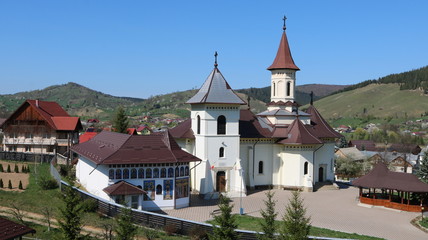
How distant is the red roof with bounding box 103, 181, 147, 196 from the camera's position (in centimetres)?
2594

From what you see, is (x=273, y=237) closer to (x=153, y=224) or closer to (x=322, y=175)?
(x=153, y=224)

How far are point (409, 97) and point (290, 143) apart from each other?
156273 millimetres

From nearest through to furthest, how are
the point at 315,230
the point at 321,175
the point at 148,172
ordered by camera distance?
1. the point at 315,230
2. the point at 148,172
3. the point at 321,175

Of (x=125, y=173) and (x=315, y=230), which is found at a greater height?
(x=125, y=173)

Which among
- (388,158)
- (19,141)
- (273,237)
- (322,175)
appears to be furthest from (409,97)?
(273,237)

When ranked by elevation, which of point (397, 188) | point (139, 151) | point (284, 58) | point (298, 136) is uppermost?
point (284, 58)

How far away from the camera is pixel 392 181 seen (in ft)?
101

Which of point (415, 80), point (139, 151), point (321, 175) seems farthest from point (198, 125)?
point (415, 80)

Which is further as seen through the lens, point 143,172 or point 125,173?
point 143,172

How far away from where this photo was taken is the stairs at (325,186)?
3813cm

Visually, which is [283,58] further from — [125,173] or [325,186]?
[125,173]

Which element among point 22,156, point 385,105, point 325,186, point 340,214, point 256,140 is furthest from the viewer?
point 385,105

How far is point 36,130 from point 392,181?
121 ft

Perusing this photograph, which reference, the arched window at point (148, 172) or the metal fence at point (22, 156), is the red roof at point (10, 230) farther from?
the metal fence at point (22, 156)
